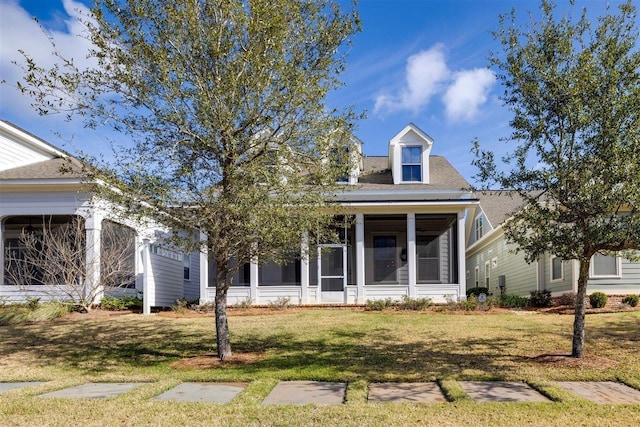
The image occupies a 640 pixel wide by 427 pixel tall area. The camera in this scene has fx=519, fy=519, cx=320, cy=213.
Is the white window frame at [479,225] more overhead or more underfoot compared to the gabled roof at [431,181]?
more underfoot

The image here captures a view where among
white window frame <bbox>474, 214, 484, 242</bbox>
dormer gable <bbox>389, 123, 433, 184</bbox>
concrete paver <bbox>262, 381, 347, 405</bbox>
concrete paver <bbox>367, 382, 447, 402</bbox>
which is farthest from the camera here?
white window frame <bbox>474, 214, 484, 242</bbox>

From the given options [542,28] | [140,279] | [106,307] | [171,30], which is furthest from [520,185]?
[140,279]

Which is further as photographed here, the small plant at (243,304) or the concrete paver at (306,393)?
the small plant at (243,304)

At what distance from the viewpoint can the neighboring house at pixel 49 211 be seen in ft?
52.4

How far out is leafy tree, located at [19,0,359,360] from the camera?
29.2 feet

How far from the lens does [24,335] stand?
12094 mm

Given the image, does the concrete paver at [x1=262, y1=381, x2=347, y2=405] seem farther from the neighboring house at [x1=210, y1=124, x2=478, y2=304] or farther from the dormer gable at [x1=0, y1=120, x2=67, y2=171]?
the dormer gable at [x1=0, y1=120, x2=67, y2=171]

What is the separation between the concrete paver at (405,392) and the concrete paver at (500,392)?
0.45 m

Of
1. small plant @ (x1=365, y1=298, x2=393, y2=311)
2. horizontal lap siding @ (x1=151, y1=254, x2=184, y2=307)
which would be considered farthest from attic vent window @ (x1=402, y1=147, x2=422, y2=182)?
horizontal lap siding @ (x1=151, y1=254, x2=184, y2=307)

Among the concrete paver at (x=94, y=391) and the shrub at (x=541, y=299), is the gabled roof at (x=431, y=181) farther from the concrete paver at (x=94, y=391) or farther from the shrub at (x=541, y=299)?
the concrete paver at (x=94, y=391)

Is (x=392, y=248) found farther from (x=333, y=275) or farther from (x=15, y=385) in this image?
(x=15, y=385)

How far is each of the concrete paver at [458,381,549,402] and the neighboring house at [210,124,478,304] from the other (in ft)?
30.3

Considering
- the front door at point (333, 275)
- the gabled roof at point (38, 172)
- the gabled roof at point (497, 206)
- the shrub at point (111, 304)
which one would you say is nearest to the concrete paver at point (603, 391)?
the front door at point (333, 275)

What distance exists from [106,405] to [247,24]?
6280 mm
